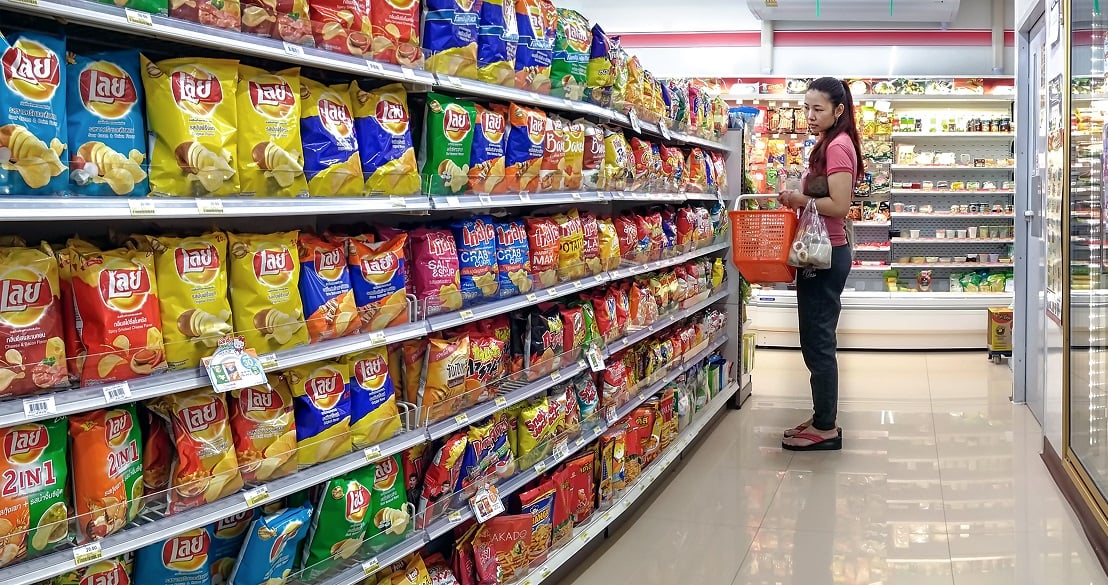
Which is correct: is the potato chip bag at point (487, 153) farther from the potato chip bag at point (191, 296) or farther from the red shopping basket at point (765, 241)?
the red shopping basket at point (765, 241)

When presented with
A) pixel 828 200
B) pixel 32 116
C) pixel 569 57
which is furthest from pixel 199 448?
pixel 828 200

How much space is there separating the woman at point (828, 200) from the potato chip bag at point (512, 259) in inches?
84.7

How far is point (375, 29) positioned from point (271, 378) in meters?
0.95

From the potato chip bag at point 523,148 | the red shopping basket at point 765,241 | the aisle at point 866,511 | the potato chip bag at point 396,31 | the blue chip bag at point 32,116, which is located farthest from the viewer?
the red shopping basket at point 765,241

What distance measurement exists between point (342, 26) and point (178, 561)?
132 centimetres

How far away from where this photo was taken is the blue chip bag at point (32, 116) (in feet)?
5.01

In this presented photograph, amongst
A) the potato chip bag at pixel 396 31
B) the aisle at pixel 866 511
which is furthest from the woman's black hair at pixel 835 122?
the potato chip bag at pixel 396 31

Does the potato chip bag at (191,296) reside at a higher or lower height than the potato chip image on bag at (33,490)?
higher

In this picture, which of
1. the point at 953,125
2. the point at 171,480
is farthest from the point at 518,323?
the point at 953,125

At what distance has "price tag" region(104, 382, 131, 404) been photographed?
1713 millimetres

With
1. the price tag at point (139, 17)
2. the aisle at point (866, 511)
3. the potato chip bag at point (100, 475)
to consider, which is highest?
the price tag at point (139, 17)

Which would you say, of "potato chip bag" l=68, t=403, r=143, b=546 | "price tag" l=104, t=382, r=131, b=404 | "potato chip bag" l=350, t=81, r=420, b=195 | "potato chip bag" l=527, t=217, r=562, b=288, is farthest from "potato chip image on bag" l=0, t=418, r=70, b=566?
"potato chip bag" l=527, t=217, r=562, b=288

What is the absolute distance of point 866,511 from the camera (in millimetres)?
4113

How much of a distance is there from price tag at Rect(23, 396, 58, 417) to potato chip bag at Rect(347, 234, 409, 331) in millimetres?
848
